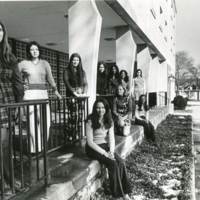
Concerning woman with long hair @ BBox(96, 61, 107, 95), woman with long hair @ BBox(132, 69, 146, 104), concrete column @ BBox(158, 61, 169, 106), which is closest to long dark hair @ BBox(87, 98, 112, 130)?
woman with long hair @ BBox(96, 61, 107, 95)

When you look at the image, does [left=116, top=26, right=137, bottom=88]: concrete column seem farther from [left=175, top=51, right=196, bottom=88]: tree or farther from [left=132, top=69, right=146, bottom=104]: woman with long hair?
[left=175, top=51, right=196, bottom=88]: tree

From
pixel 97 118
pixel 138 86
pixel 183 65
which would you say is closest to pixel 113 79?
pixel 138 86

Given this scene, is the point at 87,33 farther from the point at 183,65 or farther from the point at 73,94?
the point at 183,65

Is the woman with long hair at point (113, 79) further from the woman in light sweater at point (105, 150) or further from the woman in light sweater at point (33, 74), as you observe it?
the woman in light sweater at point (33, 74)

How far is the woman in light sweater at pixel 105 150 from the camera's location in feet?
11.0

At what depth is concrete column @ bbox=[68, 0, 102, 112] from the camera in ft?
16.8

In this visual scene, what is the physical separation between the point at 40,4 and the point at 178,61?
5321 cm

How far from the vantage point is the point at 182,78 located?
54125 mm

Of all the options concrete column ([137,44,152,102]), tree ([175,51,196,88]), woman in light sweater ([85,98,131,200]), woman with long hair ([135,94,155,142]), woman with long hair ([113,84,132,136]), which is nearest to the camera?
woman in light sweater ([85,98,131,200])

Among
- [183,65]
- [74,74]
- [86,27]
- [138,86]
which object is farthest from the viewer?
[183,65]

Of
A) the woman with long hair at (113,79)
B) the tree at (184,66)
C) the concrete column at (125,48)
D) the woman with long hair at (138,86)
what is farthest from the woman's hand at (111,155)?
the tree at (184,66)

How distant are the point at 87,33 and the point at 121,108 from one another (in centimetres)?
183

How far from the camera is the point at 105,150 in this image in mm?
3680

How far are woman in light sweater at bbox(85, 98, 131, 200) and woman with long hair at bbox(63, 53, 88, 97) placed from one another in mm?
978
